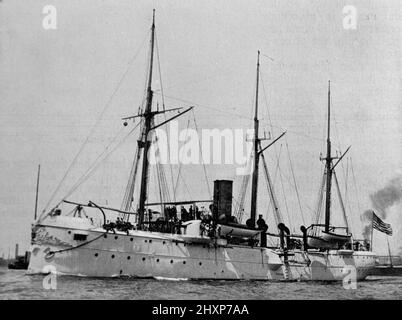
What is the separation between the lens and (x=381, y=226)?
3089 cm

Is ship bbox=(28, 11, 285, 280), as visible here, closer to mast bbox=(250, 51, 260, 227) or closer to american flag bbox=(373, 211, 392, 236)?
mast bbox=(250, 51, 260, 227)

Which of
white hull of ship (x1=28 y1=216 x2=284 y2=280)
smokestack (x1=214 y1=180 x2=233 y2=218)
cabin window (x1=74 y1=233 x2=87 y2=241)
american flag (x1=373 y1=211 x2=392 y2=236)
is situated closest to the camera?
white hull of ship (x1=28 y1=216 x2=284 y2=280)

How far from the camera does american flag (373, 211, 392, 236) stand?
101 feet

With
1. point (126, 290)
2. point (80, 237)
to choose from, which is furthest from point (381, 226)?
point (126, 290)

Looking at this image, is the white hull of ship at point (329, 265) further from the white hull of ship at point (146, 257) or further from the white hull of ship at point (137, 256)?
the white hull of ship at point (137, 256)

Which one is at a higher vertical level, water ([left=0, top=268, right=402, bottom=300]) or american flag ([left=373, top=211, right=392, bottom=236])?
american flag ([left=373, top=211, right=392, bottom=236])

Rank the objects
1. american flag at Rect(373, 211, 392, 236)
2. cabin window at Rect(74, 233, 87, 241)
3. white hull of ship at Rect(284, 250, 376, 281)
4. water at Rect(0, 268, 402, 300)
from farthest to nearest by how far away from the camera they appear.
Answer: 1. american flag at Rect(373, 211, 392, 236)
2. white hull of ship at Rect(284, 250, 376, 281)
3. cabin window at Rect(74, 233, 87, 241)
4. water at Rect(0, 268, 402, 300)

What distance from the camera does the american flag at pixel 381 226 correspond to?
1206 inches

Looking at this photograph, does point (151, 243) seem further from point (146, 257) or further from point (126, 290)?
point (126, 290)

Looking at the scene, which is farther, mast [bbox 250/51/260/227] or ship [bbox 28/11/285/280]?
mast [bbox 250/51/260/227]

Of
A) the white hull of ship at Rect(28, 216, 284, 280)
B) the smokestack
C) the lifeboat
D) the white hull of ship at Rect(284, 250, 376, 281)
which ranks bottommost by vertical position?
the white hull of ship at Rect(284, 250, 376, 281)

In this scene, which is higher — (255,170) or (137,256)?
(255,170)

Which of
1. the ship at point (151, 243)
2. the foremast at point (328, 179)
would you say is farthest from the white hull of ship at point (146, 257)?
the foremast at point (328, 179)

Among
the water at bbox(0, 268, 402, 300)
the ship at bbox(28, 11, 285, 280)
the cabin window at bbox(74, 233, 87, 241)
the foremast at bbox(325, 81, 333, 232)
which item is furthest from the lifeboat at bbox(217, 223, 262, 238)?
the foremast at bbox(325, 81, 333, 232)
